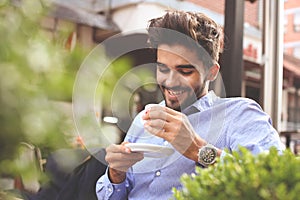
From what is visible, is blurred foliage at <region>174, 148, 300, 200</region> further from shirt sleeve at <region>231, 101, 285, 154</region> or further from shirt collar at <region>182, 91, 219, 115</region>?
shirt collar at <region>182, 91, 219, 115</region>

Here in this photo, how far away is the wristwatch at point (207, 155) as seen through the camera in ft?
3.69

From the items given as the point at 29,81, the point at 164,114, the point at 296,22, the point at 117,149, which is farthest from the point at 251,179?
the point at 296,22

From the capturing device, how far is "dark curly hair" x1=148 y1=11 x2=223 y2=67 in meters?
1.27

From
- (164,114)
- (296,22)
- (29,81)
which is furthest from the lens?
(296,22)

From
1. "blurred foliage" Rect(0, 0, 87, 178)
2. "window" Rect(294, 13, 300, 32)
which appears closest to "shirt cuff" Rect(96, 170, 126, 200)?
"blurred foliage" Rect(0, 0, 87, 178)

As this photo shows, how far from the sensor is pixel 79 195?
5.27 feet

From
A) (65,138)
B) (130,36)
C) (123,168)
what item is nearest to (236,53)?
(130,36)

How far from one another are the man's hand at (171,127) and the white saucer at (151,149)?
0.15 feet

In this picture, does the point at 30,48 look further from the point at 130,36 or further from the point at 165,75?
the point at 130,36

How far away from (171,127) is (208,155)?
0.11 m

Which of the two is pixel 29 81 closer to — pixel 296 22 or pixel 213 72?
pixel 213 72

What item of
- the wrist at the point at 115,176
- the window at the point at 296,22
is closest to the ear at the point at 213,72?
the wrist at the point at 115,176

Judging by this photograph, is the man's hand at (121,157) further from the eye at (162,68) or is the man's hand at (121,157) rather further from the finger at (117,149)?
the eye at (162,68)

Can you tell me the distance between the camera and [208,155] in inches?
44.4
